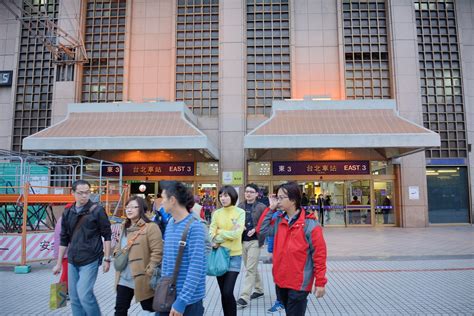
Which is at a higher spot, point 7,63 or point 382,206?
point 7,63

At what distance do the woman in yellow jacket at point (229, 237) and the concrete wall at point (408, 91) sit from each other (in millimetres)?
14351

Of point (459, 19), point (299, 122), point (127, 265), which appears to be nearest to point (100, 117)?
point (299, 122)

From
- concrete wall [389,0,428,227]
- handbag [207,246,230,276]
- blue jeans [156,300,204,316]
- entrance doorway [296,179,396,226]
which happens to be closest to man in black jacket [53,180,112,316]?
handbag [207,246,230,276]

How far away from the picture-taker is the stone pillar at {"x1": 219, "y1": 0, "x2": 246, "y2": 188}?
1709 centimetres

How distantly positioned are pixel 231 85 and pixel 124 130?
5.55 meters

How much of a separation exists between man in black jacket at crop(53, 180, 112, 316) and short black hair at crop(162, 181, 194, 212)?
1.84m

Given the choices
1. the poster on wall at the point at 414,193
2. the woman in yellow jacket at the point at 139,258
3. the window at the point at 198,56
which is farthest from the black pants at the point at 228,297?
the poster on wall at the point at 414,193

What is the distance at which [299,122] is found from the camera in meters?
15.1

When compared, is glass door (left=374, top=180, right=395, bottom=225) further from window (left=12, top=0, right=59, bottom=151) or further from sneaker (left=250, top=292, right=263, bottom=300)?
window (left=12, top=0, right=59, bottom=151)

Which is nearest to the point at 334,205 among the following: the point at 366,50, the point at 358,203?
the point at 358,203

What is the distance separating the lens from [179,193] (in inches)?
120

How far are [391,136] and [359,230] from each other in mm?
4399

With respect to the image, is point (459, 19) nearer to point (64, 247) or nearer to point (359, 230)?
point (359, 230)

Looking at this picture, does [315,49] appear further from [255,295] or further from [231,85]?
[255,295]
